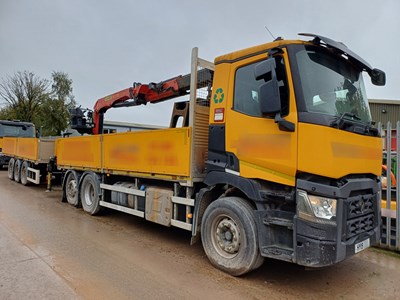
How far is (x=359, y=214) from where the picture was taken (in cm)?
367

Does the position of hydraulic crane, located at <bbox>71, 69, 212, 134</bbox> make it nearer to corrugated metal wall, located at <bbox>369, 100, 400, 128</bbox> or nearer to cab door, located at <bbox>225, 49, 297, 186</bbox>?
cab door, located at <bbox>225, 49, 297, 186</bbox>

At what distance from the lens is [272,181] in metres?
3.76

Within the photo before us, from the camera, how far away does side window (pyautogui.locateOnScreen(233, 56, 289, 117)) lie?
3600mm

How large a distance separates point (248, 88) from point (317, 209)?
178cm

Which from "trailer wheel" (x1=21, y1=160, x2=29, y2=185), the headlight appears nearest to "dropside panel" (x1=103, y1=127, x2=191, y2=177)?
the headlight

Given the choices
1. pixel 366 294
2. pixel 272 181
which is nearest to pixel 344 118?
pixel 272 181

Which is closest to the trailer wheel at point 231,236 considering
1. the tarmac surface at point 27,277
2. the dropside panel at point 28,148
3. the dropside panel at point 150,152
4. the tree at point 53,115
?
the dropside panel at point 150,152

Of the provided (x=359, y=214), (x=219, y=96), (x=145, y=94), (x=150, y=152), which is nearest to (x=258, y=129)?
(x=219, y=96)

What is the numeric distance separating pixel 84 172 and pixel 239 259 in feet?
17.7

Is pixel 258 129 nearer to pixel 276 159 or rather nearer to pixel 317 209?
pixel 276 159

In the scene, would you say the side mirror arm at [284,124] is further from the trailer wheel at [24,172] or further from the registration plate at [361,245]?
the trailer wheel at [24,172]

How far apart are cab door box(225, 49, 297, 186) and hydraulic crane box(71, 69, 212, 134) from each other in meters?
1.05

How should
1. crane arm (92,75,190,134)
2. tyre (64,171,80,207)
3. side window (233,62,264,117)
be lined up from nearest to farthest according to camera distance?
side window (233,62,264,117), crane arm (92,75,190,134), tyre (64,171,80,207)

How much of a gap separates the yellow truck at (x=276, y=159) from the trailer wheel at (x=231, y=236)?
0.01 m
